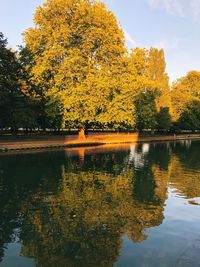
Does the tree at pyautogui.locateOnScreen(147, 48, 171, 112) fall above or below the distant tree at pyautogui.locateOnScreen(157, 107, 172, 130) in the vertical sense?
above

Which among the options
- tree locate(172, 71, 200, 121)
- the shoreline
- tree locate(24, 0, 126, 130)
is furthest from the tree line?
tree locate(172, 71, 200, 121)

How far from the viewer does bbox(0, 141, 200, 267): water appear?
1034 cm

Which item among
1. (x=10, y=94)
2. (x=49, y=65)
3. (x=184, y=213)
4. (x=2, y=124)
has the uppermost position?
(x=49, y=65)

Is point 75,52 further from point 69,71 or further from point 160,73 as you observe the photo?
point 160,73

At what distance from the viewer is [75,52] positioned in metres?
53.3

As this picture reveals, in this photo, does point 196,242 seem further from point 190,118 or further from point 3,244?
point 190,118

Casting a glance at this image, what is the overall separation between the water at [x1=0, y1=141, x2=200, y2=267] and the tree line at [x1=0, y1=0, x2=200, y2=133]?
28329mm

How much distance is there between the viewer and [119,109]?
5731 cm

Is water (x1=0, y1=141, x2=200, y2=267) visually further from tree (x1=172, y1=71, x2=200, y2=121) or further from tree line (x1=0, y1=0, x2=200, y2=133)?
tree (x1=172, y1=71, x2=200, y2=121)

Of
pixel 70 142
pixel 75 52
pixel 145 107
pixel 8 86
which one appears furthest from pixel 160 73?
pixel 8 86

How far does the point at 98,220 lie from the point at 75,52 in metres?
42.5

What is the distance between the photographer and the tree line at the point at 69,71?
171ft

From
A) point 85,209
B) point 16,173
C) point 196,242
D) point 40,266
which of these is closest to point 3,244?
point 40,266

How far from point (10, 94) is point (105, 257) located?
4425cm
